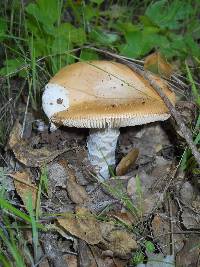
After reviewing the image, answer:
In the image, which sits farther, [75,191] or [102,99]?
[75,191]

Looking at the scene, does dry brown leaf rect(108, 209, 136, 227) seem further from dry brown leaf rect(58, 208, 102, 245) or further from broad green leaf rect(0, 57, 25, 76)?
broad green leaf rect(0, 57, 25, 76)

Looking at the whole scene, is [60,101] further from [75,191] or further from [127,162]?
[127,162]

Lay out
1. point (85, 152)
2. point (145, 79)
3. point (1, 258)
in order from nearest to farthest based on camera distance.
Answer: point (1, 258), point (145, 79), point (85, 152)

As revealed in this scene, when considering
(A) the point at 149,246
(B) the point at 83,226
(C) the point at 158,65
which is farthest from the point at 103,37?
(A) the point at 149,246

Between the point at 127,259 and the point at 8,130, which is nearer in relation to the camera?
the point at 127,259

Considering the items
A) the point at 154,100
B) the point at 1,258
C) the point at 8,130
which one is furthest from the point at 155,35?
the point at 1,258

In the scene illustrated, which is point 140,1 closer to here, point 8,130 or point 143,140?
point 143,140

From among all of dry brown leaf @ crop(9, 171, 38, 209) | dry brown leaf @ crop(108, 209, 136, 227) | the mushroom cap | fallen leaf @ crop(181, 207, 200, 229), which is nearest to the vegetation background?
the mushroom cap
